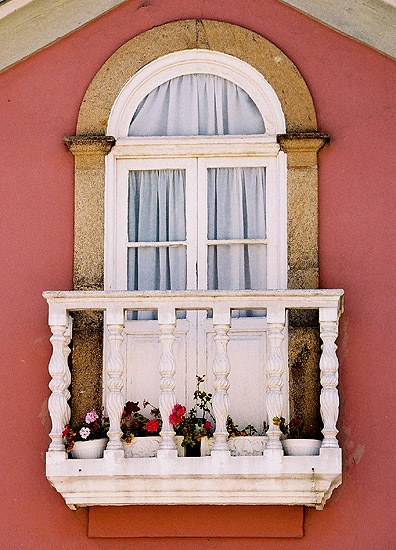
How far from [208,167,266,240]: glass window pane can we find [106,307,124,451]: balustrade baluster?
119 cm

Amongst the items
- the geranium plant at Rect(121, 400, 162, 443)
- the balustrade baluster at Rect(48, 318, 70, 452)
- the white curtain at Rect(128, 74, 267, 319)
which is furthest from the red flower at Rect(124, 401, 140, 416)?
the white curtain at Rect(128, 74, 267, 319)

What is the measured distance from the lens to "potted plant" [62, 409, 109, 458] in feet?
28.2

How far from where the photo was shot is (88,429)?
28.3ft

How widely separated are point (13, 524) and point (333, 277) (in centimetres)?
262

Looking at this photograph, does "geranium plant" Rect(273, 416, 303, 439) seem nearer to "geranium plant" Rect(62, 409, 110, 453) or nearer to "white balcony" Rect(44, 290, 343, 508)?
"white balcony" Rect(44, 290, 343, 508)

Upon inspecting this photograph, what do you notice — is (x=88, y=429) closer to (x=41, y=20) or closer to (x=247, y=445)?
(x=247, y=445)

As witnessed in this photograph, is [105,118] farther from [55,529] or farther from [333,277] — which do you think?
[55,529]

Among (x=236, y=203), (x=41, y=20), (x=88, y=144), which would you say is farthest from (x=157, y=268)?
(x=41, y=20)

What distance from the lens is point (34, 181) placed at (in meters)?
9.35

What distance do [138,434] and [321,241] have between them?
69.3 inches

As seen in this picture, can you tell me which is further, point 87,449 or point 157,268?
point 157,268

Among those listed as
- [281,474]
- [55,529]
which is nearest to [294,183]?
[281,474]

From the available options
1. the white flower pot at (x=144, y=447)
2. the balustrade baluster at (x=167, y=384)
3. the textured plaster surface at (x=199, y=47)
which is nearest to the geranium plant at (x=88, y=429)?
the white flower pot at (x=144, y=447)

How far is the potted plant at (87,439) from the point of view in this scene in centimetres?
859
